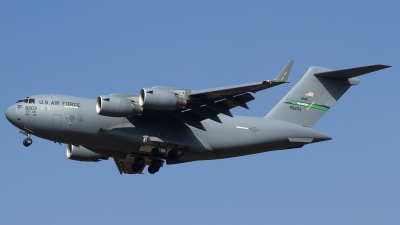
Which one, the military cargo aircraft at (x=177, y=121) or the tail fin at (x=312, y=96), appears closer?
the military cargo aircraft at (x=177, y=121)

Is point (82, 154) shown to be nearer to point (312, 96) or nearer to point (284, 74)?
point (312, 96)

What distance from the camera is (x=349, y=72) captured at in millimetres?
20609

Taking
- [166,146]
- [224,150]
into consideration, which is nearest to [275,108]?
[224,150]

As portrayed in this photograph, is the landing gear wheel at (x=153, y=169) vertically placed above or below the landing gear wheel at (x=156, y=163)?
below

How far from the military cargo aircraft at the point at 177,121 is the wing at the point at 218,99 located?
0.02m

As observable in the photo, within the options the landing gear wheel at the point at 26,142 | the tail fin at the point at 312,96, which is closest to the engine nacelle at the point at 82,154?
the landing gear wheel at the point at 26,142

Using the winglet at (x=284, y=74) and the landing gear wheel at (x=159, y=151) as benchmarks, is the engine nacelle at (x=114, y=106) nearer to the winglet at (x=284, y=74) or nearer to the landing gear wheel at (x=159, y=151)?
the landing gear wheel at (x=159, y=151)

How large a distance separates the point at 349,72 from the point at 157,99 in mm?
5679

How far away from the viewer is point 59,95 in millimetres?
18484

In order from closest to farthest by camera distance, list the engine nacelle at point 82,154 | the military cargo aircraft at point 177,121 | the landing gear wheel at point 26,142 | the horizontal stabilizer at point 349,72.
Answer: the military cargo aircraft at point 177,121 → the landing gear wheel at point 26,142 → the horizontal stabilizer at point 349,72 → the engine nacelle at point 82,154

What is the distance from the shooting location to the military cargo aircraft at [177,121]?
59.2 feet

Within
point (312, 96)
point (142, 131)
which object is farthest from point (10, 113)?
point (312, 96)

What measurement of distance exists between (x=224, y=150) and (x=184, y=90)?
7.62ft

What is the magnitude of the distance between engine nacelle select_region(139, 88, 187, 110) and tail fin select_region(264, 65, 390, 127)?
13.2 ft
